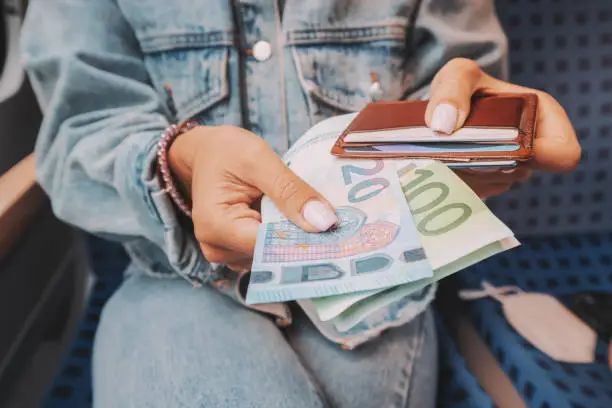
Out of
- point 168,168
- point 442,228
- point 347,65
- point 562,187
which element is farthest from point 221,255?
point 562,187

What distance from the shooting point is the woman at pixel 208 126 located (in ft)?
1.90

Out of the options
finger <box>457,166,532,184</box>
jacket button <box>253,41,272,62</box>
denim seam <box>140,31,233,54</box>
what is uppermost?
denim seam <box>140,31,233,54</box>

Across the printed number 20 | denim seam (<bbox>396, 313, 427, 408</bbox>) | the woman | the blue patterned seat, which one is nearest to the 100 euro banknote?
the printed number 20

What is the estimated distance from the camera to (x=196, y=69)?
698mm

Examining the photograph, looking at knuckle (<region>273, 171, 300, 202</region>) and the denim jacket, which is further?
the denim jacket

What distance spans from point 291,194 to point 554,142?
0.28 meters

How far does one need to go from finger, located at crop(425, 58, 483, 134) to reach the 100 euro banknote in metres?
0.06

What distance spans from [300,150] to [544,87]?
63 centimetres

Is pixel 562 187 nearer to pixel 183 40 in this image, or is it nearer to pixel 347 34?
pixel 347 34

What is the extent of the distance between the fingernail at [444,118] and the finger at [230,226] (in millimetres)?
186

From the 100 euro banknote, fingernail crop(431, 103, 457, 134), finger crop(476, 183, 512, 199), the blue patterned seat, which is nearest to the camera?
the 100 euro banknote

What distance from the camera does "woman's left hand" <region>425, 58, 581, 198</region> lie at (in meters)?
0.51

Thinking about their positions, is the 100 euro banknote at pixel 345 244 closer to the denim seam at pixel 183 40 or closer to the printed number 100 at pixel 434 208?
the printed number 100 at pixel 434 208

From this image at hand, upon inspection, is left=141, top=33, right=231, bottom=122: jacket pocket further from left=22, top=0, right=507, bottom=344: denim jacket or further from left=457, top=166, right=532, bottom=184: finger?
left=457, top=166, right=532, bottom=184: finger
